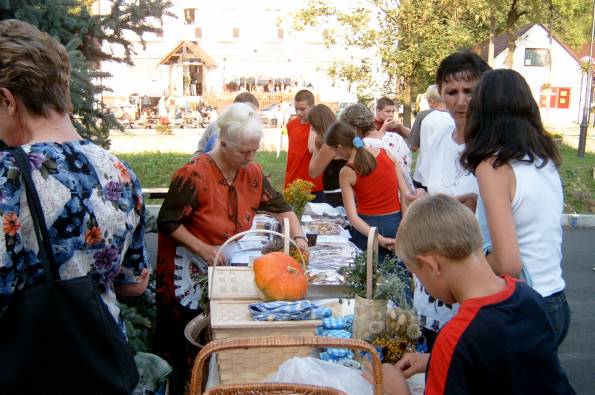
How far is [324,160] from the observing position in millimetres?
5488

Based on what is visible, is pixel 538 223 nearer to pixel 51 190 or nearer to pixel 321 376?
pixel 321 376

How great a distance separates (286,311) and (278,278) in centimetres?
19

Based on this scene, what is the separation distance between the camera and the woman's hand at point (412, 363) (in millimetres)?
2096

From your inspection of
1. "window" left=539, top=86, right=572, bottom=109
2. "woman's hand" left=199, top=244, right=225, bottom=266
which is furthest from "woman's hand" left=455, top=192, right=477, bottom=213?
"window" left=539, top=86, right=572, bottom=109

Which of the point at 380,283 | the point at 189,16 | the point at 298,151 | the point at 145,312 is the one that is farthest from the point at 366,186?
the point at 189,16

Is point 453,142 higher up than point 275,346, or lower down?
higher up

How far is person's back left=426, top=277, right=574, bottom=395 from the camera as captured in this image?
5.07 feet

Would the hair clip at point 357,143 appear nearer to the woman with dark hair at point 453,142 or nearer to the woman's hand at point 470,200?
the woman with dark hair at point 453,142

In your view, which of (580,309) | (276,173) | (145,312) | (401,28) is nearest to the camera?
(145,312)

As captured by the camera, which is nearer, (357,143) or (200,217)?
(200,217)

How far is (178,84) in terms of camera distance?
3859cm

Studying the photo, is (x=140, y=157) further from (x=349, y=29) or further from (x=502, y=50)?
(x=502, y=50)

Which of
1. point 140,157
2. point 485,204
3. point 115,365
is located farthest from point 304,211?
point 140,157

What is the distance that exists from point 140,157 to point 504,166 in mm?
11513
